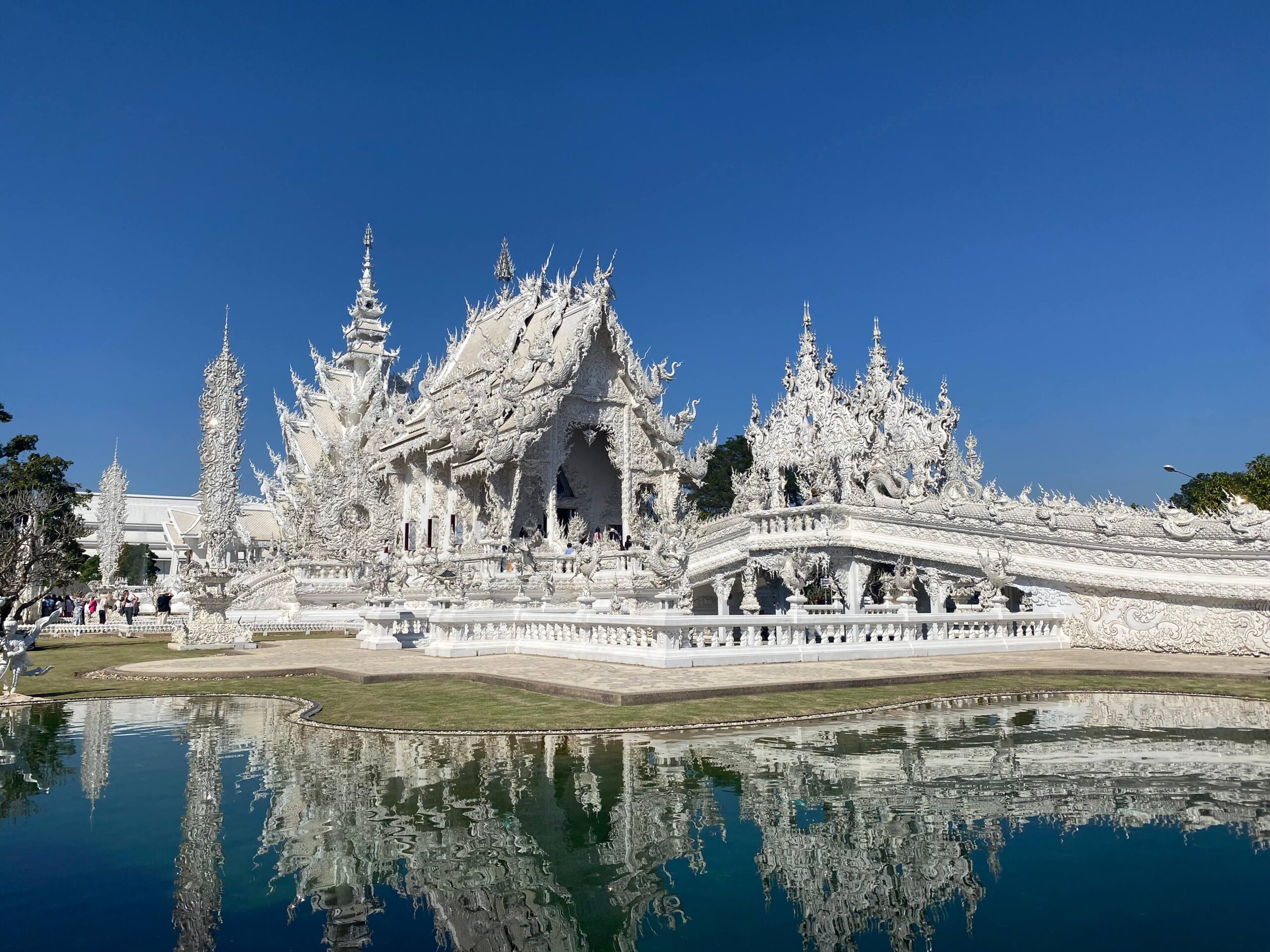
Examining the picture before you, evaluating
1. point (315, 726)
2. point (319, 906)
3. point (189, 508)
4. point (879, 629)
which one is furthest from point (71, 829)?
point (189, 508)

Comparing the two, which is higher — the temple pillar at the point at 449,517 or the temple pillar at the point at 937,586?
the temple pillar at the point at 449,517

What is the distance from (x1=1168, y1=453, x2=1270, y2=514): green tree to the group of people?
27802 mm

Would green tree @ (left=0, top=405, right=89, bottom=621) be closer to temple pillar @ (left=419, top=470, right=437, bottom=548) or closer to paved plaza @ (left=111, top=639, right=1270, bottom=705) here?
paved plaza @ (left=111, top=639, right=1270, bottom=705)

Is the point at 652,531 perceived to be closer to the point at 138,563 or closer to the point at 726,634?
the point at 726,634

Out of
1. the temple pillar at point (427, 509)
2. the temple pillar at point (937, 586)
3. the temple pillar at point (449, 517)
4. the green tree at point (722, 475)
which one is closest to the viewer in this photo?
the temple pillar at point (937, 586)

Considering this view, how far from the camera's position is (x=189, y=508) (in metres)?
64.8

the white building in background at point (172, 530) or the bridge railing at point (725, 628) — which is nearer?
the bridge railing at point (725, 628)

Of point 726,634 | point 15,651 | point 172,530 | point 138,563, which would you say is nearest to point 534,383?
point 726,634

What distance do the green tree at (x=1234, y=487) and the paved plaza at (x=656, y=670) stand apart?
13.4 metres

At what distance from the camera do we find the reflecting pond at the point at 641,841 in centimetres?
363

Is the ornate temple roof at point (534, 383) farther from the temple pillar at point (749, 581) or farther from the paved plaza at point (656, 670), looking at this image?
the paved plaza at point (656, 670)

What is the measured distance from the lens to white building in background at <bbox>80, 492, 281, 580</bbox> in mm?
37344

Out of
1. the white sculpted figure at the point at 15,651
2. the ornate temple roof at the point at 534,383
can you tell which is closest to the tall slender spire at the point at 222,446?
the ornate temple roof at the point at 534,383

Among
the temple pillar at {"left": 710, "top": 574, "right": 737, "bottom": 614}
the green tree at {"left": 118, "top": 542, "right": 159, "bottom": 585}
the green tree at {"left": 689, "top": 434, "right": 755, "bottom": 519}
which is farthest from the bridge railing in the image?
the green tree at {"left": 118, "top": 542, "right": 159, "bottom": 585}
